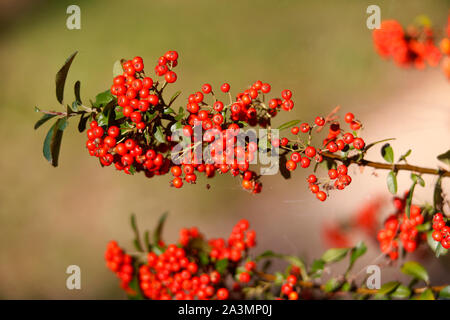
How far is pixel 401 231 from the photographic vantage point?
2.08 meters

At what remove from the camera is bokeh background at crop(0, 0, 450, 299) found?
419 centimetres

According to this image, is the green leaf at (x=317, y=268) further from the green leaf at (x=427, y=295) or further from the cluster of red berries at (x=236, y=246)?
the green leaf at (x=427, y=295)

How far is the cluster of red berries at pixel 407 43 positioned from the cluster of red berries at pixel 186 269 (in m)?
2.45

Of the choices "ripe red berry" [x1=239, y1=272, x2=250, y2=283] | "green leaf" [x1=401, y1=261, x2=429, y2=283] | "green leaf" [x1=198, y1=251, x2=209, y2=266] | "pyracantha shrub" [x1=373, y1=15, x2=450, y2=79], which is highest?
"pyracantha shrub" [x1=373, y1=15, x2=450, y2=79]

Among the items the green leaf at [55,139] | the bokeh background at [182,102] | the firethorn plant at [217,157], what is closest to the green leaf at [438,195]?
the firethorn plant at [217,157]

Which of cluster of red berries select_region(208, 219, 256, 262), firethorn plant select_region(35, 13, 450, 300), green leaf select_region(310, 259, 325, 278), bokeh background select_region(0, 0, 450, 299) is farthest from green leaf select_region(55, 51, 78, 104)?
bokeh background select_region(0, 0, 450, 299)

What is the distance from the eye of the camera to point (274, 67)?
4.93 metres

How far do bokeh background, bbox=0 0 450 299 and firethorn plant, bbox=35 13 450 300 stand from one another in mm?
1681

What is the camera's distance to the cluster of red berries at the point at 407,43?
3461 millimetres

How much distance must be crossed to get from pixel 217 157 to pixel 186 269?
840mm

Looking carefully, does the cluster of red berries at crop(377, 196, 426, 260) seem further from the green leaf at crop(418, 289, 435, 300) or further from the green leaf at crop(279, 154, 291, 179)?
the green leaf at crop(279, 154, 291, 179)

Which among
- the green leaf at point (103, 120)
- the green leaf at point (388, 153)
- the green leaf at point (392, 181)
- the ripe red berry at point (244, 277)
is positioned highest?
the green leaf at point (103, 120)

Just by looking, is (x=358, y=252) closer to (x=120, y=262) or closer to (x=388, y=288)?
(x=388, y=288)
